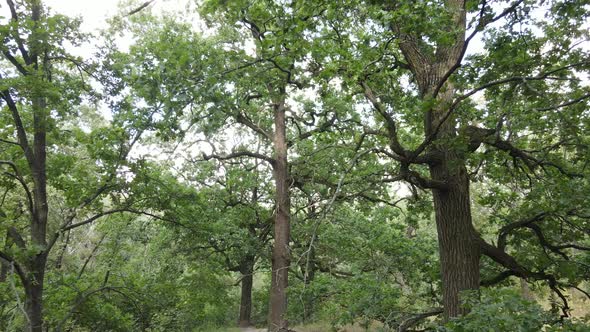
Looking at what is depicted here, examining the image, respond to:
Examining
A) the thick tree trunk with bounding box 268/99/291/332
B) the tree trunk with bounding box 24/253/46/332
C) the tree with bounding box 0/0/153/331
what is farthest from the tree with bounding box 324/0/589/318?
the tree trunk with bounding box 24/253/46/332

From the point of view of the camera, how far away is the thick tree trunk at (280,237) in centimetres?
1112

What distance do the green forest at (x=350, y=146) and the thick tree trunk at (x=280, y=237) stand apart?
5cm

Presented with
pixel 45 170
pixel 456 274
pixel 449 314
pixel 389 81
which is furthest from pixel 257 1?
pixel 45 170

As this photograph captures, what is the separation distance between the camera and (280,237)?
1186 cm

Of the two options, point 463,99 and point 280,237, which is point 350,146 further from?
point 280,237

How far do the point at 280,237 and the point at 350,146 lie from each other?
515cm

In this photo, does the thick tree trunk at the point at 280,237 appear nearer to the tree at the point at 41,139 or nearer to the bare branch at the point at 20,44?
the tree at the point at 41,139

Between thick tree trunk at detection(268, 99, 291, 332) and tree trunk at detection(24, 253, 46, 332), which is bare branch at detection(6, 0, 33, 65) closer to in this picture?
tree trunk at detection(24, 253, 46, 332)

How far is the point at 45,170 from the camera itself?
8.41 meters

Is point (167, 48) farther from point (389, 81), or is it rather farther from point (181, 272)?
point (181, 272)

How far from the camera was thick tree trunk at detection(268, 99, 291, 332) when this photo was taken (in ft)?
36.5

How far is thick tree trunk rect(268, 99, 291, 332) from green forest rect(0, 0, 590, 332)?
46 mm

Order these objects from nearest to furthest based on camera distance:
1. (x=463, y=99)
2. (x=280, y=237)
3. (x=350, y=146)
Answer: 1. (x=463, y=99)
2. (x=350, y=146)
3. (x=280, y=237)

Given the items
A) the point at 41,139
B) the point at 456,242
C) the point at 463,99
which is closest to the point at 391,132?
the point at 463,99
